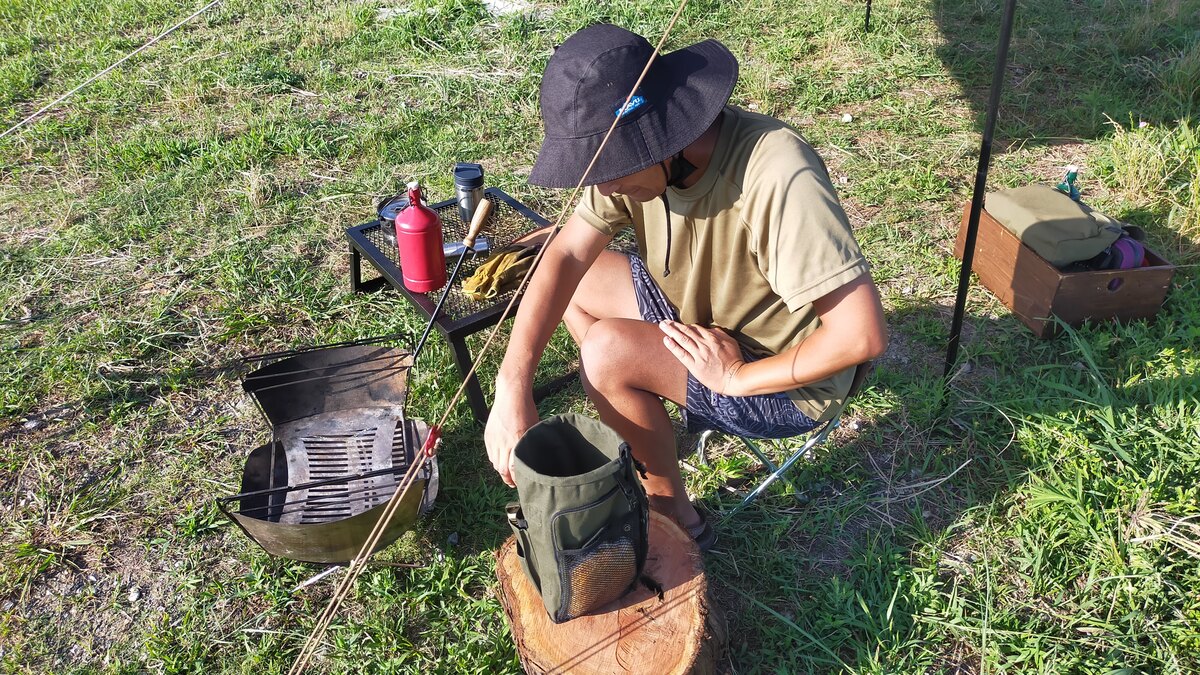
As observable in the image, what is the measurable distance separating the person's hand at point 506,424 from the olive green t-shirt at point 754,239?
0.61m

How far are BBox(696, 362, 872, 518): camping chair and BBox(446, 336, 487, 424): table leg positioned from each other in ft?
2.88

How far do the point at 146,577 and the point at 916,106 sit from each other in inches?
201

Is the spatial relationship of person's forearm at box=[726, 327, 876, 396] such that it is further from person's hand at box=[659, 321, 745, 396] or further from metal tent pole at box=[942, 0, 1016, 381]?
metal tent pole at box=[942, 0, 1016, 381]

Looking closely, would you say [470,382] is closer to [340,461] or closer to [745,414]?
[340,461]

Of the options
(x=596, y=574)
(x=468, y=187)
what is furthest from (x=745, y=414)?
(x=468, y=187)

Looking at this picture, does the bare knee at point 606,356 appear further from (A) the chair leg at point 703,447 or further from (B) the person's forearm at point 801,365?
(A) the chair leg at point 703,447

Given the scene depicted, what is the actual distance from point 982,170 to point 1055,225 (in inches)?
41.8

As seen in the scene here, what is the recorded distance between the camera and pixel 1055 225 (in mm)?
3449

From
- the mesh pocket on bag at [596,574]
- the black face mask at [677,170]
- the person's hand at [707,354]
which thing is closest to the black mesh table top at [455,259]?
the person's hand at [707,354]

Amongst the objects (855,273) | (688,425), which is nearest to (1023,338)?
(688,425)

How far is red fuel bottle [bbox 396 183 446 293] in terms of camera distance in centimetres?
295

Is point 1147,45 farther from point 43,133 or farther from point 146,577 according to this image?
point 43,133

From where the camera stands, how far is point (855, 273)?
188 cm

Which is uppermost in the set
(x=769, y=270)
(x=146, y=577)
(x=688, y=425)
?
(x=769, y=270)
